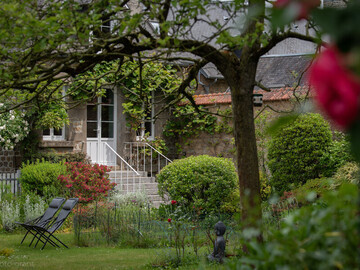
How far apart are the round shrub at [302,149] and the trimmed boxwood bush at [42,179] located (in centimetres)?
535

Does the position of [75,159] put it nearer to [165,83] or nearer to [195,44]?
[165,83]

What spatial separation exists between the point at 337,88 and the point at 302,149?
1041 centimetres

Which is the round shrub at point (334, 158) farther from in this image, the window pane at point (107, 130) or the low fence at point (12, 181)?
the low fence at point (12, 181)

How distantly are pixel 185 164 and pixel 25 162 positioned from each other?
511cm

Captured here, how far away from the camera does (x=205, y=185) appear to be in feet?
37.2

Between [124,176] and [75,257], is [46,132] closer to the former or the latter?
[124,176]

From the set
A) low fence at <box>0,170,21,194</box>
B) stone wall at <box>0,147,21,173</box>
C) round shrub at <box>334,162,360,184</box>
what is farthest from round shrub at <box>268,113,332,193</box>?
stone wall at <box>0,147,21,173</box>

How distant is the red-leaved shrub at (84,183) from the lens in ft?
39.2

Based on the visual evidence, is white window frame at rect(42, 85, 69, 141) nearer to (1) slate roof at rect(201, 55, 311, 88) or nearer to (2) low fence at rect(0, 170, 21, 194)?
(2) low fence at rect(0, 170, 21, 194)

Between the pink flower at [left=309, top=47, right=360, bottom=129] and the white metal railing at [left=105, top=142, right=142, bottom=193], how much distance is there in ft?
41.1

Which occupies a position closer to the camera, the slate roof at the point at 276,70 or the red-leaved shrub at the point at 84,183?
the red-leaved shrub at the point at 84,183

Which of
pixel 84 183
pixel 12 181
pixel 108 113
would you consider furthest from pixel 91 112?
pixel 84 183

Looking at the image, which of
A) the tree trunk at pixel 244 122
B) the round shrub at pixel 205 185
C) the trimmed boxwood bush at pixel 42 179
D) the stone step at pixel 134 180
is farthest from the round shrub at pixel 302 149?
the tree trunk at pixel 244 122

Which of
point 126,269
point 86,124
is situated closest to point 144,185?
point 86,124
